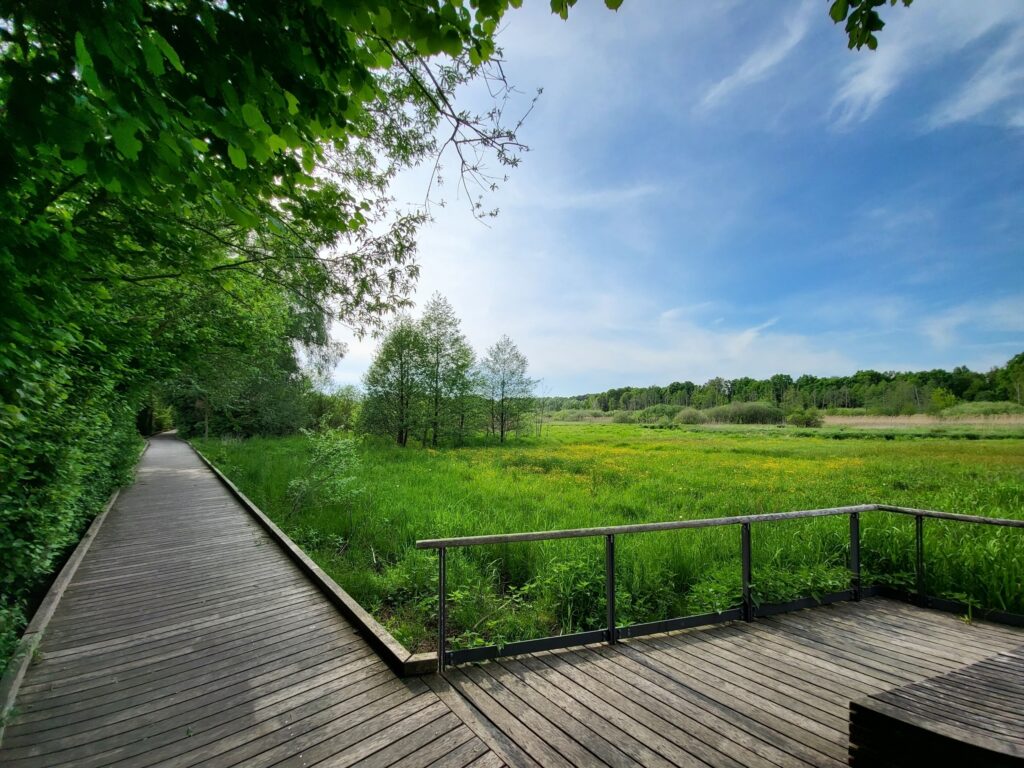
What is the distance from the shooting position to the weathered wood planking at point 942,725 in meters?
1.45

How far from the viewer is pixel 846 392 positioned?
78.3 metres

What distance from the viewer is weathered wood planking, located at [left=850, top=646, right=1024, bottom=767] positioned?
57.2 inches

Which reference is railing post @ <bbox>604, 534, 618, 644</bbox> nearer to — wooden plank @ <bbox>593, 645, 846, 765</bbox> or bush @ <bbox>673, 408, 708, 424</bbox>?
wooden plank @ <bbox>593, 645, 846, 765</bbox>

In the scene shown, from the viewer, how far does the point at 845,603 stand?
4.23 metres

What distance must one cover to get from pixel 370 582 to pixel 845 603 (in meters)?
5.35

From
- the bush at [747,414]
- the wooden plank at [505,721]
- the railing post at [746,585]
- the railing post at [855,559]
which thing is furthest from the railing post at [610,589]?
the bush at [747,414]

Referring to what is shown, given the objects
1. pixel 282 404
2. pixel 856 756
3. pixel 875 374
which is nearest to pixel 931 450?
pixel 856 756

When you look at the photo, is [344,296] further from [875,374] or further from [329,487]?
[875,374]

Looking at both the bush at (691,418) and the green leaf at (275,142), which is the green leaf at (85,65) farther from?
the bush at (691,418)

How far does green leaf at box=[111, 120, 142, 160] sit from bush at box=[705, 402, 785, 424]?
78.2 meters

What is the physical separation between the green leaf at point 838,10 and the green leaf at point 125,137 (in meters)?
2.97

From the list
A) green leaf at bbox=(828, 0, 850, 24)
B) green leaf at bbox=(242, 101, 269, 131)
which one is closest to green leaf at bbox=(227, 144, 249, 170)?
green leaf at bbox=(242, 101, 269, 131)

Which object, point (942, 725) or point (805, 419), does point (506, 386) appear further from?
point (805, 419)

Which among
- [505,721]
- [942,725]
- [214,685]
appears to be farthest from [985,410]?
[214,685]
